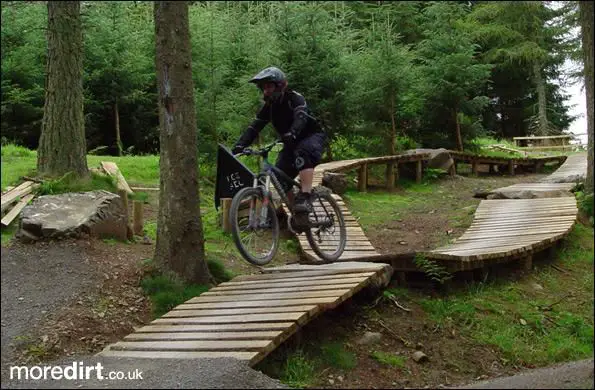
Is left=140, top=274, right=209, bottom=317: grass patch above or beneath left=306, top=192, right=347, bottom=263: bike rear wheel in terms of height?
beneath

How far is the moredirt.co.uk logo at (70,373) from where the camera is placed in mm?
4195

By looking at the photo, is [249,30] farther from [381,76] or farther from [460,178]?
[460,178]

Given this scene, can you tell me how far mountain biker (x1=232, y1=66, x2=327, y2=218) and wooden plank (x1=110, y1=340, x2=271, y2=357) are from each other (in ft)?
7.96

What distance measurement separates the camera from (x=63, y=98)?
8320 millimetres

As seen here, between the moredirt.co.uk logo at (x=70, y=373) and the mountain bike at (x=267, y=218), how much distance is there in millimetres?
2059

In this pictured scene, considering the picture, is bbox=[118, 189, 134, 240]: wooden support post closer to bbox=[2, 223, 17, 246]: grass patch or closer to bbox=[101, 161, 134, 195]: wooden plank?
bbox=[101, 161, 134, 195]: wooden plank

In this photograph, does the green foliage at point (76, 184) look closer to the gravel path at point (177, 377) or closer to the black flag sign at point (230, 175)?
the black flag sign at point (230, 175)

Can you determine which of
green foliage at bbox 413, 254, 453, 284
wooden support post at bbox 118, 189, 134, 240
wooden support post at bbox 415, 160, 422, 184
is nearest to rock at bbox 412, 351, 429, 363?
green foliage at bbox 413, 254, 453, 284

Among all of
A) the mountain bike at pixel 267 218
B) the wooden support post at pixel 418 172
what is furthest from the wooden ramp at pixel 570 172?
the mountain bike at pixel 267 218

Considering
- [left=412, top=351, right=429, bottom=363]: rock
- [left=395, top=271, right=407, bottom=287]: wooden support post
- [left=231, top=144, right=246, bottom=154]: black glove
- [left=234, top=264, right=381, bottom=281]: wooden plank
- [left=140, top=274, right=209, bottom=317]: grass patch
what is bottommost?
[left=412, top=351, right=429, bottom=363]: rock

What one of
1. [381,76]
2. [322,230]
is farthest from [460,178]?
[322,230]

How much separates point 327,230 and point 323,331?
192 centimetres

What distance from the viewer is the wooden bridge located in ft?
16.0

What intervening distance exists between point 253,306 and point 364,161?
911 cm
